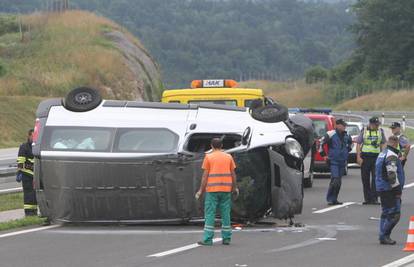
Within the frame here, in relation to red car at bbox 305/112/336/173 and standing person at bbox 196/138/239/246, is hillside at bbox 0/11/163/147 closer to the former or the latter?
red car at bbox 305/112/336/173

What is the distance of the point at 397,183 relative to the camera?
13.2m

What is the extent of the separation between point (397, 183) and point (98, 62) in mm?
43765

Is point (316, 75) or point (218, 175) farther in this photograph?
point (316, 75)

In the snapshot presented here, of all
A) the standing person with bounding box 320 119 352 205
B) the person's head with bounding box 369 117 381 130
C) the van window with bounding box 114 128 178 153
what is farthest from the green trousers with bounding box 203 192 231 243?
the person's head with bounding box 369 117 381 130

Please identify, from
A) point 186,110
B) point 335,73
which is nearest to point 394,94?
point 335,73

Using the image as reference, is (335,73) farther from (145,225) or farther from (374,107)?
(145,225)

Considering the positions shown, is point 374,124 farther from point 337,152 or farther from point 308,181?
point 308,181

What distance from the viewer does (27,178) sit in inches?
650

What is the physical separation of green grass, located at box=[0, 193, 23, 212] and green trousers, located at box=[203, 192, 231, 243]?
6027 millimetres

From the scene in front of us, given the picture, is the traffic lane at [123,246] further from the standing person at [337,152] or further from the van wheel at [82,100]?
the standing person at [337,152]

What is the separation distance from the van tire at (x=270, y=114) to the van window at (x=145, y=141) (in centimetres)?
141

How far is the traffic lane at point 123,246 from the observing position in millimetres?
11703

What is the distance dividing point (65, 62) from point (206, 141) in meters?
42.1

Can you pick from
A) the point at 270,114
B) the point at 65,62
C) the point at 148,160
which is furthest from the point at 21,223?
the point at 65,62
